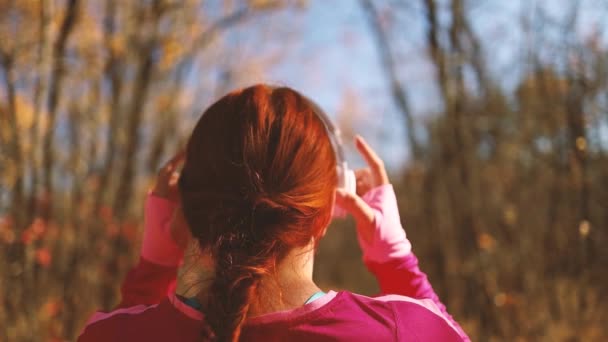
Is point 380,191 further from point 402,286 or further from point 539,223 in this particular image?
point 539,223

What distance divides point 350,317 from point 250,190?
276mm

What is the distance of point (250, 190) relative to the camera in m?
0.98

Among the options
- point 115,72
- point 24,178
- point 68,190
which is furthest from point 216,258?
point 115,72

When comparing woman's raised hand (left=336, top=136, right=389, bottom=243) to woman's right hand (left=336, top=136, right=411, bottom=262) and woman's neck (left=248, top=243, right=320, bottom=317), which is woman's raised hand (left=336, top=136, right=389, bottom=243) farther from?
woman's neck (left=248, top=243, right=320, bottom=317)

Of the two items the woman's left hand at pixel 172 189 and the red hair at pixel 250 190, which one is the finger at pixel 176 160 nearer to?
the woman's left hand at pixel 172 189

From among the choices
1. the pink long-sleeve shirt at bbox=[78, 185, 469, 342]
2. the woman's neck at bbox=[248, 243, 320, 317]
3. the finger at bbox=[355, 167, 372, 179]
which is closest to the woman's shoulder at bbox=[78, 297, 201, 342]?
the pink long-sleeve shirt at bbox=[78, 185, 469, 342]

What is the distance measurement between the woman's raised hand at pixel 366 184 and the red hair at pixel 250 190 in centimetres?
12

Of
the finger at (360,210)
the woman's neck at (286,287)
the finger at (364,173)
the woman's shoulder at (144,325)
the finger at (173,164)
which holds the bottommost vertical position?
the woman's shoulder at (144,325)

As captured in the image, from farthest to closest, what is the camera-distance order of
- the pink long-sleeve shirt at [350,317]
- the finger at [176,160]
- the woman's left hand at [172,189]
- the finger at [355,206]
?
1. the finger at [176,160]
2. the woman's left hand at [172,189]
3. the finger at [355,206]
4. the pink long-sleeve shirt at [350,317]

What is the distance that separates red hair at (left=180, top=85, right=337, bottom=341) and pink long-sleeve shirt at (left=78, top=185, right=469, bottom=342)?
0.05 meters

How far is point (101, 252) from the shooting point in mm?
5594

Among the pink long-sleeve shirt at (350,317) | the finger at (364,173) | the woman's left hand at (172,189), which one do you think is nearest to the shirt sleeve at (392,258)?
the pink long-sleeve shirt at (350,317)

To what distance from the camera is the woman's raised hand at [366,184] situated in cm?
114

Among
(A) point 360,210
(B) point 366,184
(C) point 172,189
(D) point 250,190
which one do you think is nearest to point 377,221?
(A) point 360,210
